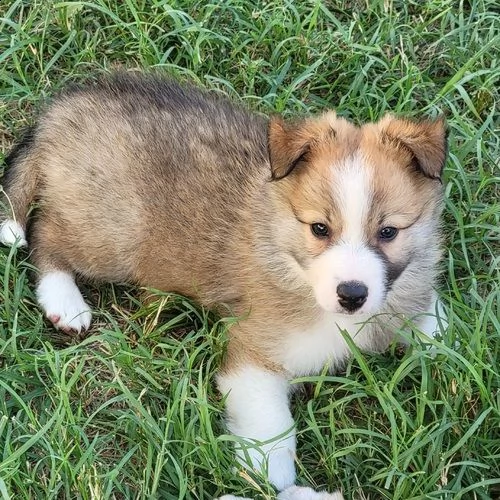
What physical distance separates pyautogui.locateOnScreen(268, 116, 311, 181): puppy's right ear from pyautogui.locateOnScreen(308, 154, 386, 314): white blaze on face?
7.7 inches

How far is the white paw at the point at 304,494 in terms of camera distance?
3.69 metres

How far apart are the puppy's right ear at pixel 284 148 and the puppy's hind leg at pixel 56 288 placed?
135cm

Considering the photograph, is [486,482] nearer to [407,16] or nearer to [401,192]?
[401,192]

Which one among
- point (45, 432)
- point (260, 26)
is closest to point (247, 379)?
point (45, 432)

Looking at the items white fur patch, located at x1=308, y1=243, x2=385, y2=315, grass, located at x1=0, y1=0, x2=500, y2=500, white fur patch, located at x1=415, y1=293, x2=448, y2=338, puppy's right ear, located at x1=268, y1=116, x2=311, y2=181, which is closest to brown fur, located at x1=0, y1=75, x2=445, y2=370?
puppy's right ear, located at x1=268, y1=116, x2=311, y2=181

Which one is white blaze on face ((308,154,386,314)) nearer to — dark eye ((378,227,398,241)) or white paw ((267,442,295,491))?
dark eye ((378,227,398,241))

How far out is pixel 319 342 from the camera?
4074 millimetres

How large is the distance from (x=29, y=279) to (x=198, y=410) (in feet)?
4.23

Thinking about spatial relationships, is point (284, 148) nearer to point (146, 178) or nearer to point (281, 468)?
point (146, 178)

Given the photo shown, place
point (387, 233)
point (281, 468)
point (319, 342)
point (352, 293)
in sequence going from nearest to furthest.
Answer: point (352, 293) < point (387, 233) < point (281, 468) < point (319, 342)

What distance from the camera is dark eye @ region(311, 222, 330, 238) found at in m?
3.70

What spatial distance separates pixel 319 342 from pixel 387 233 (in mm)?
646

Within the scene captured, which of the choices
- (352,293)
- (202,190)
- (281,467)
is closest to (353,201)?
(352,293)

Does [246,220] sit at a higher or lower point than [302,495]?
higher
